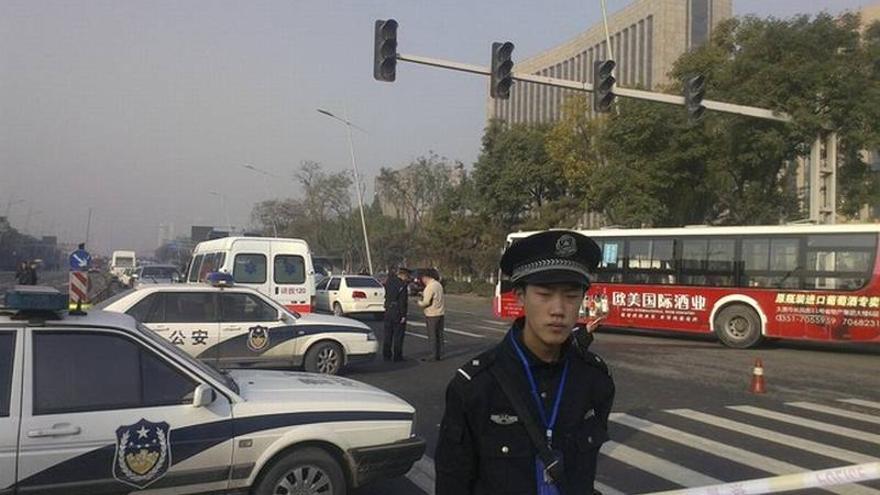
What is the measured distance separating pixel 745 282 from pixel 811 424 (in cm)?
941

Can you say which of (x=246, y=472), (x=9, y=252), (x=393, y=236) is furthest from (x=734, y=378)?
(x=9, y=252)

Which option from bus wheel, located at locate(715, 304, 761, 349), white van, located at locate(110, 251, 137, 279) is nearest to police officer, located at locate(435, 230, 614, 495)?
bus wheel, located at locate(715, 304, 761, 349)

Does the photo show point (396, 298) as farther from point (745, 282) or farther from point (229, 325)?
point (745, 282)

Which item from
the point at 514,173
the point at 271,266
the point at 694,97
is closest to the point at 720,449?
the point at 271,266

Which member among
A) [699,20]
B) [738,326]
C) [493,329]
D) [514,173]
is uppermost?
[699,20]

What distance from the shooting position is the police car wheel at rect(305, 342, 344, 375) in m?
11.2

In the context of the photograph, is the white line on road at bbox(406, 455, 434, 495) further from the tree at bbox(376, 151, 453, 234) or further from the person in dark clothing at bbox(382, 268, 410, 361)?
the tree at bbox(376, 151, 453, 234)

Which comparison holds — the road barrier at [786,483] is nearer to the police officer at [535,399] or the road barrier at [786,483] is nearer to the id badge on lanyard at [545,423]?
the police officer at [535,399]

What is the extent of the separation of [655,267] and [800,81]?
22.5ft

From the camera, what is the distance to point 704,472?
679 centimetres

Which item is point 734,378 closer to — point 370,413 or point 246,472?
point 370,413

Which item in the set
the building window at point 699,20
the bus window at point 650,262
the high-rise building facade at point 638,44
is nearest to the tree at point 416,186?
the high-rise building facade at point 638,44

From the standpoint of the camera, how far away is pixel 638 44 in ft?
216

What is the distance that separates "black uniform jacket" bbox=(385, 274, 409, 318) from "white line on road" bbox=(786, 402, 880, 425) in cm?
666
